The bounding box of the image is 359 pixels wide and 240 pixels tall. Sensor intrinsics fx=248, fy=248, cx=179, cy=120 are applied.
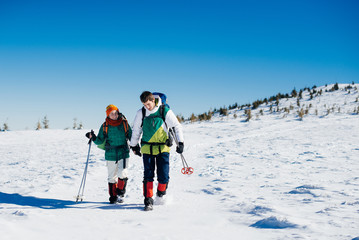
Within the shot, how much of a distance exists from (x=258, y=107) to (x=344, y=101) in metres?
6.76

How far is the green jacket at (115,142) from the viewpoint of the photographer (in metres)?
4.17

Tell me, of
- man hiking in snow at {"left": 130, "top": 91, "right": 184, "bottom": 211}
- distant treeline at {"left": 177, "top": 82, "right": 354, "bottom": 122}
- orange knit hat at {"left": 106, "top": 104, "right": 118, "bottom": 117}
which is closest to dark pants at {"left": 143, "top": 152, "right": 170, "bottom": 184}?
man hiking in snow at {"left": 130, "top": 91, "right": 184, "bottom": 211}

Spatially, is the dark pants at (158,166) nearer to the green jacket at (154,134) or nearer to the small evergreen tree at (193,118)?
the green jacket at (154,134)

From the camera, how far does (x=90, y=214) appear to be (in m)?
3.39

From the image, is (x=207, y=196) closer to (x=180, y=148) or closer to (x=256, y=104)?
(x=180, y=148)

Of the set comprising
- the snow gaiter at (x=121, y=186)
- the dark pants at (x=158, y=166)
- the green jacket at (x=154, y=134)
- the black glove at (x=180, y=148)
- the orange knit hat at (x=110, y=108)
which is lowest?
the snow gaiter at (x=121, y=186)

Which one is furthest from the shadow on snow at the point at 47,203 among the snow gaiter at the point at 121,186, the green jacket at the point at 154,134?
the green jacket at the point at 154,134

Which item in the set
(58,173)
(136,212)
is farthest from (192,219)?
(58,173)

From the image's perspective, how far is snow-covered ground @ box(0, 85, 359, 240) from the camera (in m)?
2.70

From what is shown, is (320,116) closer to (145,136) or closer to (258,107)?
(258,107)

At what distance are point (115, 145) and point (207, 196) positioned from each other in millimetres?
1839

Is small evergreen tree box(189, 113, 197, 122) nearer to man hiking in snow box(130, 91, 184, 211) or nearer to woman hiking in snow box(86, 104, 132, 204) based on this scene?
woman hiking in snow box(86, 104, 132, 204)

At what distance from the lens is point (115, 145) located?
13.8ft

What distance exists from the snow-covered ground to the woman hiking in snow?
1.07ft
